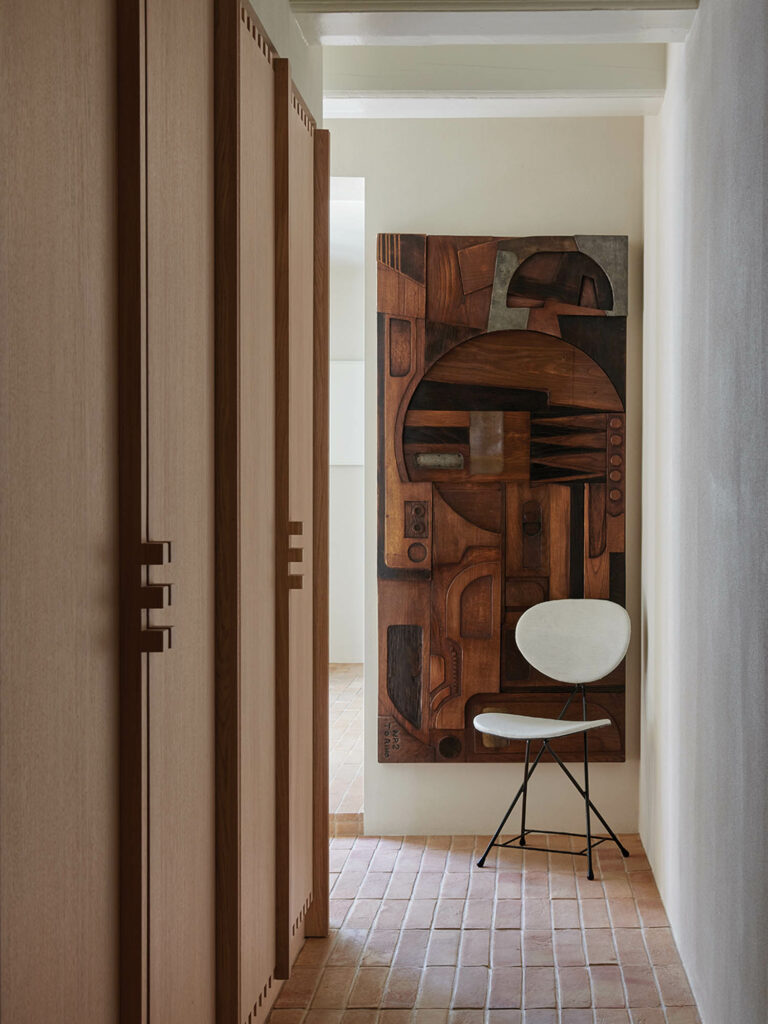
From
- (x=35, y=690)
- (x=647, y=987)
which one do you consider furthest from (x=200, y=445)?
(x=647, y=987)

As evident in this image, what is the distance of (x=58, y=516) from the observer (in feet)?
5.15

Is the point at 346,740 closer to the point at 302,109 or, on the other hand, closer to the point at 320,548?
the point at 320,548

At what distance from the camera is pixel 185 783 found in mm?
2184

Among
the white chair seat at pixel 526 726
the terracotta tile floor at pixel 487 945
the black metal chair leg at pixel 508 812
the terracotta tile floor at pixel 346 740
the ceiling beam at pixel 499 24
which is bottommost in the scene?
the terracotta tile floor at pixel 346 740

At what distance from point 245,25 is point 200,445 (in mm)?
1071

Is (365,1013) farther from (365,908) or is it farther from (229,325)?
(229,325)

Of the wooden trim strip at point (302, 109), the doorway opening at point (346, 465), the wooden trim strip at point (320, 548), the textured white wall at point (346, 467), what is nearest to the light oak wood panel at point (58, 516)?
the wooden trim strip at point (302, 109)

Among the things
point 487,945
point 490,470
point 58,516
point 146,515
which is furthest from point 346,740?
point 58,516

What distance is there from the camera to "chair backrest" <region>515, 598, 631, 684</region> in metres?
4.54

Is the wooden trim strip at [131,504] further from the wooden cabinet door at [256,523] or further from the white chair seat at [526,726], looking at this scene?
the white chair seat at [526,726]

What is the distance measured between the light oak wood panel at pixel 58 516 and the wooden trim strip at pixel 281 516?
1240mm

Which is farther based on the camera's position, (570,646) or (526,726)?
(570,646)

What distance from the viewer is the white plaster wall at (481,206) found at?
15.6 ft

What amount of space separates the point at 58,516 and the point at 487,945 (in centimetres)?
255
